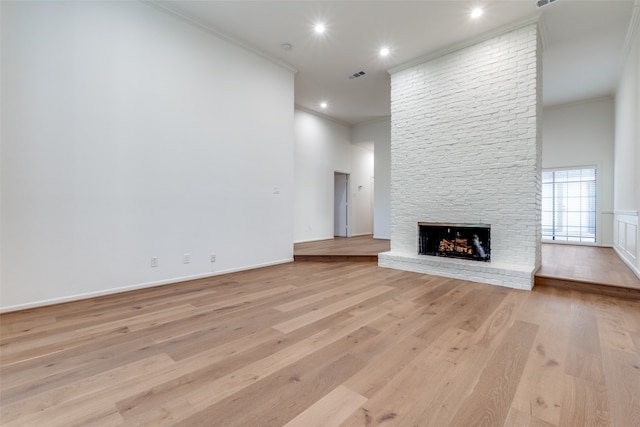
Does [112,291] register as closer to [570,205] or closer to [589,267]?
[589,267]

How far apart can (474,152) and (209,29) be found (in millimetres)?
4259

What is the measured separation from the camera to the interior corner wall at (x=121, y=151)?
2674 millimetres

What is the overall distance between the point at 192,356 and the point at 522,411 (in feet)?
6.34

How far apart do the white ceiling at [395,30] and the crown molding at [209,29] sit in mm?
30

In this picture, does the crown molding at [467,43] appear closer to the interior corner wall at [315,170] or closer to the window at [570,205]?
the interior corner wall at [315,170]

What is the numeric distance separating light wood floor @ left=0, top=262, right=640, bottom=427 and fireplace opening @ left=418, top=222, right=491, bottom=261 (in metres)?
0.98

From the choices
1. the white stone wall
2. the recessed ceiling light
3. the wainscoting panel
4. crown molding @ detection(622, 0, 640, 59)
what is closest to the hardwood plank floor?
the wainscoting panel

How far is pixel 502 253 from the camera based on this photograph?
12.7ft

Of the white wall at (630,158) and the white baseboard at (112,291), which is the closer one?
the white baseboard at (112,291)

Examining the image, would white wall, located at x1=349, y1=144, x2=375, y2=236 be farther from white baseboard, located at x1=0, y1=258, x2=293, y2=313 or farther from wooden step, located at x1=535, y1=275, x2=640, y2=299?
wooden step, located at x1=535, y1=275, x2=640, y2=299

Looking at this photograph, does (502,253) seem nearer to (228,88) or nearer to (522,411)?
(522,411)

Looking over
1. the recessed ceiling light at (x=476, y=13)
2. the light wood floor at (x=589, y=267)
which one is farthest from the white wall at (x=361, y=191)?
the recessed ceiling light at (x=476, y=13)

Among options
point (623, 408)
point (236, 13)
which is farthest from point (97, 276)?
point (623, 408)

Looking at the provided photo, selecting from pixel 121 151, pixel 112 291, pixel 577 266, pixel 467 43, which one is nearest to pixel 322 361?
pixel 112 291
